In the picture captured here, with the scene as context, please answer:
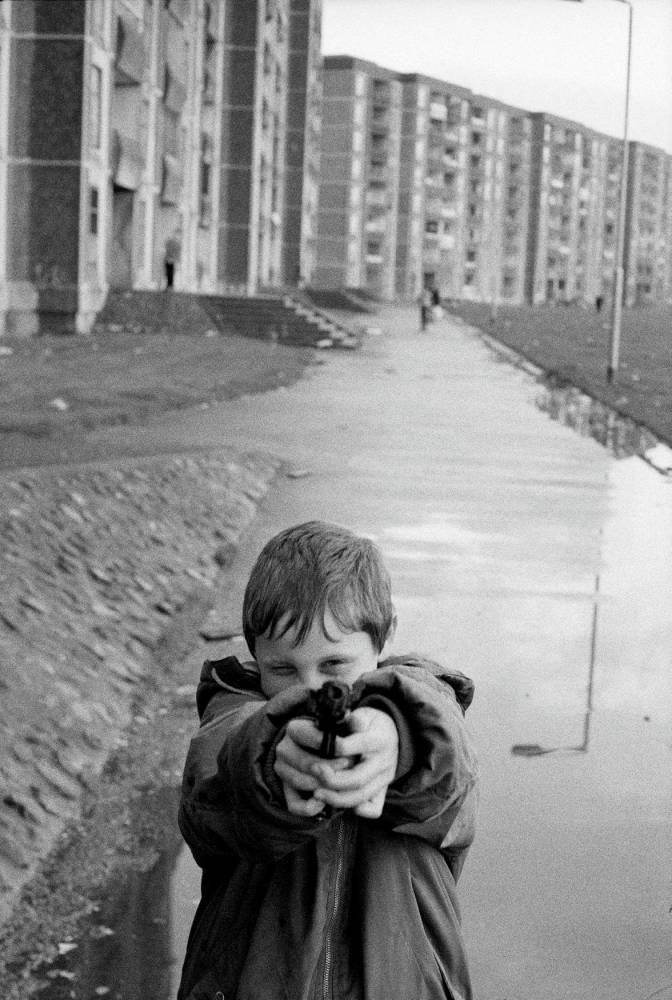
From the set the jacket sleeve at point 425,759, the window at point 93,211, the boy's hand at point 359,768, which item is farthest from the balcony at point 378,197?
the boy's hand at point 359,768

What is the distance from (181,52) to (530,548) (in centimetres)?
4135

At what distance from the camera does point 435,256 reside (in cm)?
12850

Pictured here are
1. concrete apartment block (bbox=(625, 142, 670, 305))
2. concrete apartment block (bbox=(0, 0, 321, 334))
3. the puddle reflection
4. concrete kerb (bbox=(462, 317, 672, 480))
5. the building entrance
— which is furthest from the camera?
concrete apartment block (bbox=(625, 142, 670, 305))

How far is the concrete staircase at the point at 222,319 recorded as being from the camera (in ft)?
115

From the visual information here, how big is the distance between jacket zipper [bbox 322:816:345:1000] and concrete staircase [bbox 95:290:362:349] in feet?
107

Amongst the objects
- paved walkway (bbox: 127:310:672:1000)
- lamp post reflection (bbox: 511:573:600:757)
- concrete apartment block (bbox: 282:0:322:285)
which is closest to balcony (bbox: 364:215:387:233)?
concrete apartment block (bbox: 282:0:322:285)

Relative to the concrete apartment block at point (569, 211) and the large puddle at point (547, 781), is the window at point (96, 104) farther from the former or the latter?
the concrete apartment block at point (569, 211)

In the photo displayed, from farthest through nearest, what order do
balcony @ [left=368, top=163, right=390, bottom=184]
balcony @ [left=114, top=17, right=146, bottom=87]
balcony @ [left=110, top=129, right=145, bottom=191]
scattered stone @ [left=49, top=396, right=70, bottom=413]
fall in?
1. balcony @ [left=368, top=163, right=390, bottom=184]
2. balcony @ [left=110, top=129, right=145, bottom=191]
3. balcony @ [left=114, top=17, right=146, bottom=87]
4. scattered stone @ [left=49, top=396, right=70, bottom=413]

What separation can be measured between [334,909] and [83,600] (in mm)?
4961

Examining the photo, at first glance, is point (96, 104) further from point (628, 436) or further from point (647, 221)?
point (647, 221)

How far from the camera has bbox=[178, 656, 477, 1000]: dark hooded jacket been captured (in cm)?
215

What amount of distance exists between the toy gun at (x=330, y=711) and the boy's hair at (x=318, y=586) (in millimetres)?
248

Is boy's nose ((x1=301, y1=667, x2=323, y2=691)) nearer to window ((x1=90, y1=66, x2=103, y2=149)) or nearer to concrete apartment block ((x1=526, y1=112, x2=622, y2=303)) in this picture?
window ((x1=90, y1=66, x2=103, y2=149))

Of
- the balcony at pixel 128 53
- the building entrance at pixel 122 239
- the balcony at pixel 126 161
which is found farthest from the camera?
the building entrance at pixel 122 239
